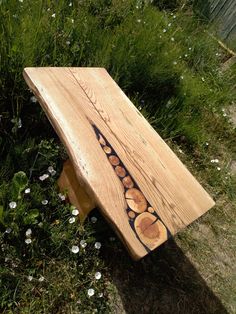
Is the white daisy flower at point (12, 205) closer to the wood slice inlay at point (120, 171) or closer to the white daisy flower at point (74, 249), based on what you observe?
the white daisy flower at point (74, 249)

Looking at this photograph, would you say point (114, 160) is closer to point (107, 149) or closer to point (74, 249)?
point (107, 149)

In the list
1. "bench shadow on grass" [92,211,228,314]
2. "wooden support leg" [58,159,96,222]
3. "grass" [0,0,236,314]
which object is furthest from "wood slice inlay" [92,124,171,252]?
"bench shadow on grass" [92,211,228,314]

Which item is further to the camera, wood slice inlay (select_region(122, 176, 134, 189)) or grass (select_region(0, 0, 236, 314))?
grass (select_region(0, 0, 236, 314))

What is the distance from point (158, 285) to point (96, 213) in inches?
25.5

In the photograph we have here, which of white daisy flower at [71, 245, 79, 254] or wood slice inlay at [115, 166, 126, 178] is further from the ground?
wood slice inlay at [115, 166, 126, 178]

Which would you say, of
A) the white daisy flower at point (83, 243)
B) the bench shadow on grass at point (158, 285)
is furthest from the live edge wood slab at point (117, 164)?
the bench shadow on grass at point (158, 285)

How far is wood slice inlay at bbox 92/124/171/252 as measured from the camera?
1370mm

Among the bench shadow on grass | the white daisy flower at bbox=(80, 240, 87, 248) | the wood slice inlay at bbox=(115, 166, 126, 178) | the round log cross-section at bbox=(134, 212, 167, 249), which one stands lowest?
the bench shadow on grass

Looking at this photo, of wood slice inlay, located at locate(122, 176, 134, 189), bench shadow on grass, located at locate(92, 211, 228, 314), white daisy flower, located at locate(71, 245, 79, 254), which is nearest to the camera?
wood slice inlay, located at locate(122, 176, 134, 189)

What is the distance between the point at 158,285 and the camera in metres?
2.16

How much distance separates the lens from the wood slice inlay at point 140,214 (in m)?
1.37

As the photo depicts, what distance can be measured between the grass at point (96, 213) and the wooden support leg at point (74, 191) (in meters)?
0.08

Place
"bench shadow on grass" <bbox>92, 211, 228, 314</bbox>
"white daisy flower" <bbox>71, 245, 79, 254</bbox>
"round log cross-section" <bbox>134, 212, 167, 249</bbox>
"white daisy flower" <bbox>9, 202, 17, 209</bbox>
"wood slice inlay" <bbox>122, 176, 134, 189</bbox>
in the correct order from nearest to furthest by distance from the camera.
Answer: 1. "round log cross-section" <bbox>134, 212, 167, 249</bbox>
2. "wood slice inlay" <bbox>122, 176, 134, 189</bbox>
3. "white daisy flower" <bbox>9, 202, 17, 209</bbox>
4. "white daisy flower" <bbox>71, 245, 79, 254</bbox>
5. "bench shadow on grass" <bbox>92, 211, 228, 314</bbox>

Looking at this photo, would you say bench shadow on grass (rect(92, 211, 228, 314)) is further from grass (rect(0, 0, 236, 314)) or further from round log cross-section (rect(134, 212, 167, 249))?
round log cross-section (rect(134, 212, 167, 249))
